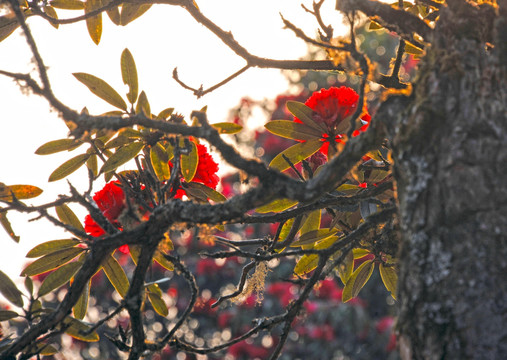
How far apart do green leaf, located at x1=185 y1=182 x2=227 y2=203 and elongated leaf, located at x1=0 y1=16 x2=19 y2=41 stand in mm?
→ 779

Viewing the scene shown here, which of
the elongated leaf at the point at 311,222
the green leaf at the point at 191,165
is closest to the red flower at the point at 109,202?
the green leaf at the point at 191,165

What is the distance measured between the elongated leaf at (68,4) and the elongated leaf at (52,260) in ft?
2.77

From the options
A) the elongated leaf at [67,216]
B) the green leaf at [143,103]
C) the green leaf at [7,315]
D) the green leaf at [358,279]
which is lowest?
the green leaf at [358,279]

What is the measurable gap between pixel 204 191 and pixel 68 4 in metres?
0.82

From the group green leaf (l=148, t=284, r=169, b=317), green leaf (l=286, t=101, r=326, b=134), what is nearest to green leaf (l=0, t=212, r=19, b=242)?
green leaf (l=148, t=284, r=169, b=317)

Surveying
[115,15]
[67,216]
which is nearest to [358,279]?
[67,216]

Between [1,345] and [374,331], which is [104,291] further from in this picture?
[1,345]

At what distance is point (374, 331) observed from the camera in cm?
653

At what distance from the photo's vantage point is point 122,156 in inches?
63.9

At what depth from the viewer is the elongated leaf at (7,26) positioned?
1.72 m

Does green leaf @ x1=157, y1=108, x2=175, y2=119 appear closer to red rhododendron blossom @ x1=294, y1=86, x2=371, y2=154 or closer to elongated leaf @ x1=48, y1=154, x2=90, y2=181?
elongated leaf @ x1=48, y1=154, x2=90, y2=181

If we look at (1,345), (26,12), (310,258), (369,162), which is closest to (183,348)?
(1,345)

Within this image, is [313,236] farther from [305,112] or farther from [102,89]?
[102,89]

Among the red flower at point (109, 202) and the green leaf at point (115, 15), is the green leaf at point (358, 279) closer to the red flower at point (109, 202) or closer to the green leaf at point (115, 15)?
the red flower at point (109, 202)
